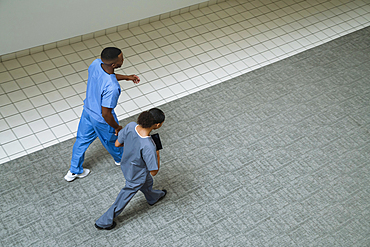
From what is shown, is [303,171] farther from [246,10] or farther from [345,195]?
[246,10]

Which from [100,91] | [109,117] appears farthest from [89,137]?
[100,91]

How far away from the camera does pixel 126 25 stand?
517cm

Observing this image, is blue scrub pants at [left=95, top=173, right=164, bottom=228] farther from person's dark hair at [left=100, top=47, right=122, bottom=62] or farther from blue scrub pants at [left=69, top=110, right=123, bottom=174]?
person's dark hair at [left=100, top=47, right=122, bottom=62]

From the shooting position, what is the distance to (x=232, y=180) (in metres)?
3.60

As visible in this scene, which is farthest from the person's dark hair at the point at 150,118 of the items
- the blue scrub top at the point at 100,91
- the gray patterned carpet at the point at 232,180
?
the gray patterned carpet at the point at 232,180

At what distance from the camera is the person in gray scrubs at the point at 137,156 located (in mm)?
2635

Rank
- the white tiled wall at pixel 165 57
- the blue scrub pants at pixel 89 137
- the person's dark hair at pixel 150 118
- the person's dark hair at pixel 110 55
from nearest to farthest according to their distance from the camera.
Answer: the person's dark hair at pixel 150 118
the person's dark hair at pixel 110 55
the blue scrub pants at pixel 89 137
the white tiled wall at pixel 165 57

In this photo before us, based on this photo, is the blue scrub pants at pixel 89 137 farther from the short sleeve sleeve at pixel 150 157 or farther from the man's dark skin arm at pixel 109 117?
the short sleeve sleeve at pixel 150 157

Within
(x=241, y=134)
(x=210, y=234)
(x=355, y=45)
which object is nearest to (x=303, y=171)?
(x=241, y=134)

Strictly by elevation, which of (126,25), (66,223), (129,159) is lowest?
(66,223)

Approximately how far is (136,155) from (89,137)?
72cm

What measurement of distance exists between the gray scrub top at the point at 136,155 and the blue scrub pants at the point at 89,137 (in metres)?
0.31

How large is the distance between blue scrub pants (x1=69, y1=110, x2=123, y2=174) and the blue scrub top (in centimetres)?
8

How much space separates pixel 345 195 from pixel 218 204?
127 centimetres
